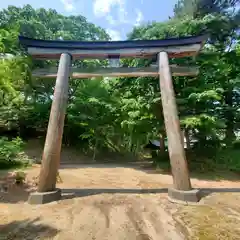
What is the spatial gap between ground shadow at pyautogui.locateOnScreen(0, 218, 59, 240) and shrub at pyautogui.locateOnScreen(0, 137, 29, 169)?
5.67m

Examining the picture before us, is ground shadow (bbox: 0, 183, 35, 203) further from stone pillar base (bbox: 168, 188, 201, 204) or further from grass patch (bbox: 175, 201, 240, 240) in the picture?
grass patch (bbox: 175, 201, 240, 240)

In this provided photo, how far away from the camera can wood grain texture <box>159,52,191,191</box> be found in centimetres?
502

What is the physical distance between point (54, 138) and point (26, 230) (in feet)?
7.45

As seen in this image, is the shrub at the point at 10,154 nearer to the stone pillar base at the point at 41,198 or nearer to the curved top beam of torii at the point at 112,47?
the curved top beam of torii at the point at 112,47

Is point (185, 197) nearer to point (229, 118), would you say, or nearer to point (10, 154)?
point (229, 118)

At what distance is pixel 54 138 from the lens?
5.23m

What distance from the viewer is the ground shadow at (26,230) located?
3148mm

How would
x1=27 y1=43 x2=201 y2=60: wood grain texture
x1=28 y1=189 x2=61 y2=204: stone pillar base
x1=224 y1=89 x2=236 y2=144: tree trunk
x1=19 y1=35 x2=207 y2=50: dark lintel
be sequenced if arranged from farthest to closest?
x1=224 y1=89 x2=236 y2=144: tree trunk
x1=27 y1=43 x2=201 y2=60: wood grain texture
x1=19 y1=35 x2=207 y2=50: dark lintel
x1=28 y1=189 x2=61 y2=204: stone pillar base

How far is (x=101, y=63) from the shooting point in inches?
784

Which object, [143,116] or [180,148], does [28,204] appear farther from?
[143,116]

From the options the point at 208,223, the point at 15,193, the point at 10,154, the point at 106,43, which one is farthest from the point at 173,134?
the point at 10,154

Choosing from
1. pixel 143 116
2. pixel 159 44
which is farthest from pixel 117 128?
pixel 159 44

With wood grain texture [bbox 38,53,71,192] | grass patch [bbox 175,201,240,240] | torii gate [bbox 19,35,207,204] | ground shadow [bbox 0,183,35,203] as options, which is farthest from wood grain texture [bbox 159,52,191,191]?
ground shadow [bbox 0,183,35,203]

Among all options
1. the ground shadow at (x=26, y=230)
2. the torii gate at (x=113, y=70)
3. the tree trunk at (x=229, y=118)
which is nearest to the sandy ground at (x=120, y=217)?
the ground shadow at (x=26, y=230)
